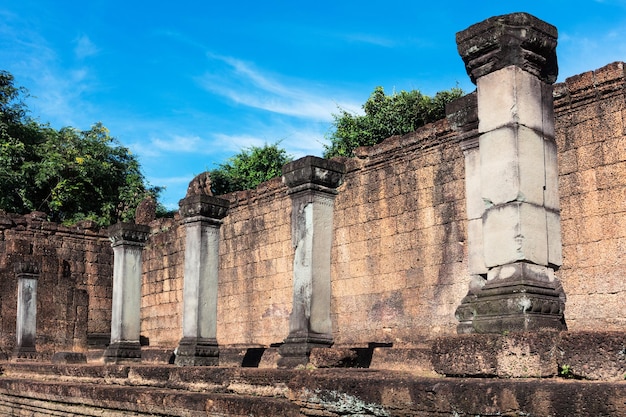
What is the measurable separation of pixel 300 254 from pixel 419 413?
5.11 metres

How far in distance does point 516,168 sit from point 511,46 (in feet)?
3.39

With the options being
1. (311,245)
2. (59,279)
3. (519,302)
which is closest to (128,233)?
(311,245)

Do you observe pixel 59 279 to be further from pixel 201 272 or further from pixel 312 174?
pixel 312 174

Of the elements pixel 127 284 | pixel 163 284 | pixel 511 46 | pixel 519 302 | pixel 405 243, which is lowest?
pixel 519 302

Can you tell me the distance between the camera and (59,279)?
21688mm

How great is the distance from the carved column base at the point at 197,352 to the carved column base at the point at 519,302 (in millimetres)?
6159

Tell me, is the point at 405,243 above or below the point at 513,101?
below

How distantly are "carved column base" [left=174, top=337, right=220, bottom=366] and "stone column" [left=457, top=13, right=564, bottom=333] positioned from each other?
20.1 ft

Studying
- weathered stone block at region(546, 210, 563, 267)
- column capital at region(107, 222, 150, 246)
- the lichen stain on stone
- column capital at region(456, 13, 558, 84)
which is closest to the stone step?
the lichen stain on stone

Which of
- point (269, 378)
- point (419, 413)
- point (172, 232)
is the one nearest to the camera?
point (419, 413)

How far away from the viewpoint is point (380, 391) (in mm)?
5344

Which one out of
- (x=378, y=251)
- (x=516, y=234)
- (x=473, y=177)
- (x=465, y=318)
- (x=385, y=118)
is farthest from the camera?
(x=385, y=118)

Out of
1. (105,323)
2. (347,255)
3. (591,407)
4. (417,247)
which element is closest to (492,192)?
(591,407)

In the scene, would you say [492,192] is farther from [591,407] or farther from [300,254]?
[300,254]
